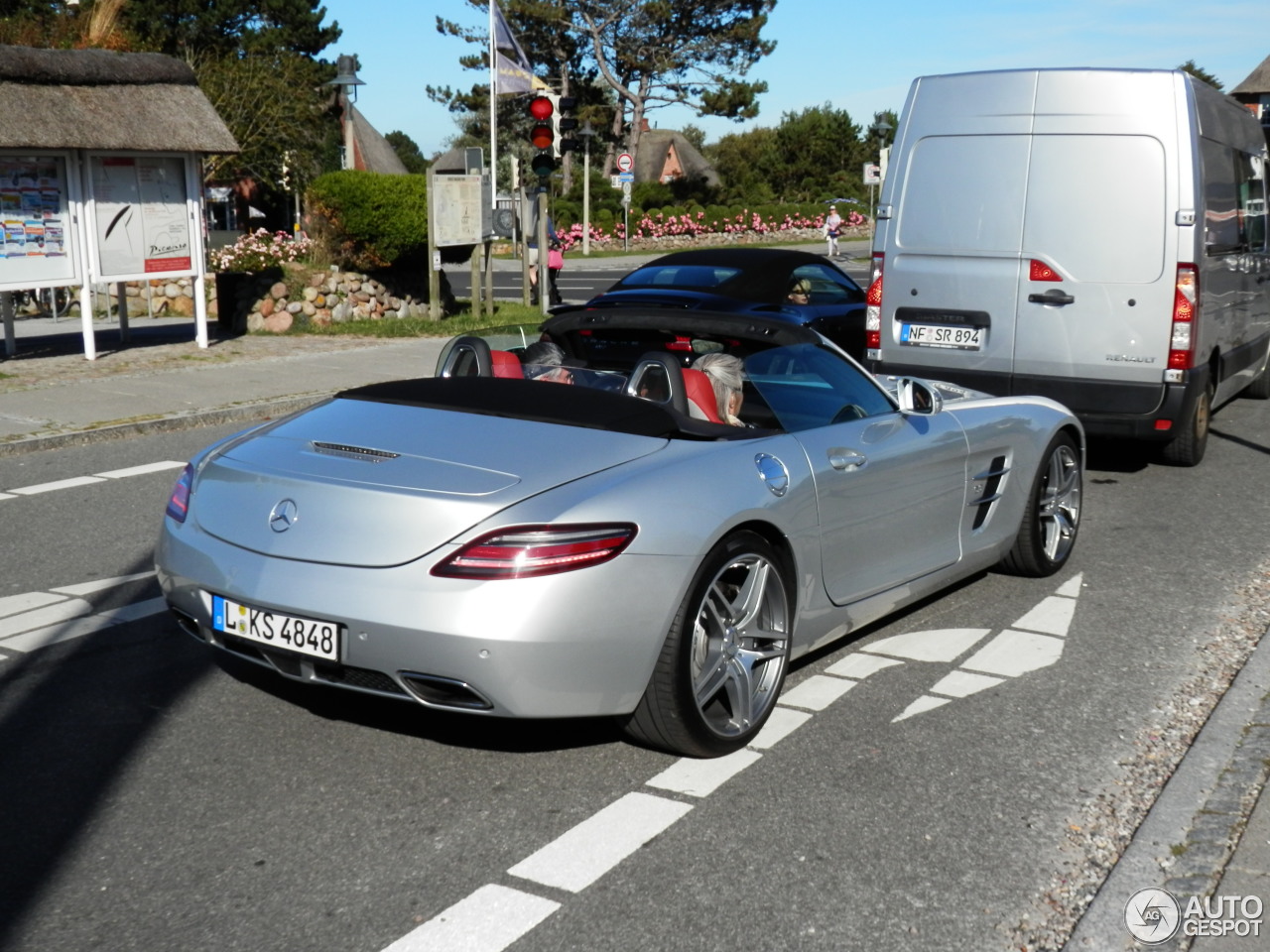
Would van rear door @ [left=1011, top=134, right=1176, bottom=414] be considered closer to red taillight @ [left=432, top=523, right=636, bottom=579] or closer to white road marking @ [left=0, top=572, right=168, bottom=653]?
white road marking @ [left=0, top=572, right=168, bottom=653]

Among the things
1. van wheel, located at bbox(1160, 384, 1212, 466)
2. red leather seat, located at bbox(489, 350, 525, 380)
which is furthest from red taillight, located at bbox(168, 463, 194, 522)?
van wheel, located at bbox(1160, 384, 1212, 466)

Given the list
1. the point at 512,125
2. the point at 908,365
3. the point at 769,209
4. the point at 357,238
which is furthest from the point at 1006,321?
the point at 512,125

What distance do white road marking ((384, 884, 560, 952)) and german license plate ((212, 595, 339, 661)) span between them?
0.84m

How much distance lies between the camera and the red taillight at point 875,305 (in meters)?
10.1

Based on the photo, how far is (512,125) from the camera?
242 feet

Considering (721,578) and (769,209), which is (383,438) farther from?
(769,209)

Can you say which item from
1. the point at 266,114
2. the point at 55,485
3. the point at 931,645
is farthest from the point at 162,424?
the point at 266,114

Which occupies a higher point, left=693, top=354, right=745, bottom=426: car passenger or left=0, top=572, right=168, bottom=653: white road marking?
left=693, top=354, right=745, bottom=426: car passenger

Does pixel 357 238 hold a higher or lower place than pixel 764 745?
higher

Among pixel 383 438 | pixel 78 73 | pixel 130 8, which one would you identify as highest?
pixel 130 8

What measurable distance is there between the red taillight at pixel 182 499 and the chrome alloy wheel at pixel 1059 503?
3837 millimetres

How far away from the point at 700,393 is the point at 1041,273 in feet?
16.2

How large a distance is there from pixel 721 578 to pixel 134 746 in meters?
1.91

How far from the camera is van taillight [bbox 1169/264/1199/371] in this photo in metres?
8.98
